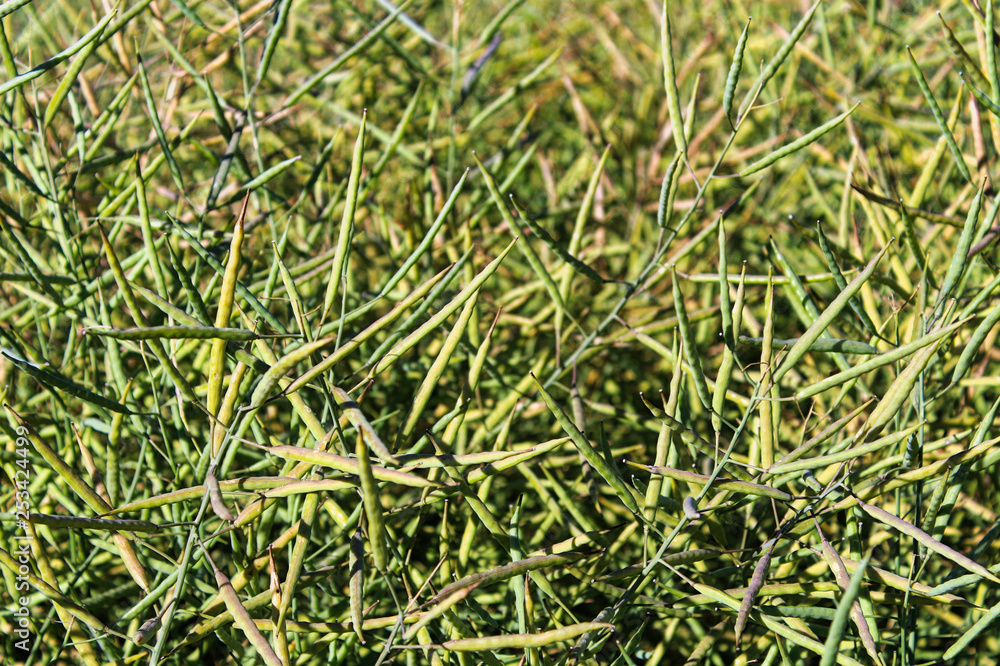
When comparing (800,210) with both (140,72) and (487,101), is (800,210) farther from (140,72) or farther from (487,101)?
(140,72)

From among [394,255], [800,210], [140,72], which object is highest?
[140,72]

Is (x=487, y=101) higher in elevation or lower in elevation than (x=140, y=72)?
lower

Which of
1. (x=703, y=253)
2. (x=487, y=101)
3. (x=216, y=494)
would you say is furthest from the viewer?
(x=487, y=101)

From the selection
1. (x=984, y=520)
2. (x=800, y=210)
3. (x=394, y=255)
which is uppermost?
(x=394, y=255)

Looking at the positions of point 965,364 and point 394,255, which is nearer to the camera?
point 965,364

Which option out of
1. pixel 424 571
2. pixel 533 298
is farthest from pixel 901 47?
pixel 424 571

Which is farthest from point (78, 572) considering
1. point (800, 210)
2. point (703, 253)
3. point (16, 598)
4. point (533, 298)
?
point (800, 210)

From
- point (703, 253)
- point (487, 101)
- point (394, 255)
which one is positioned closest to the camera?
point (394, 255)

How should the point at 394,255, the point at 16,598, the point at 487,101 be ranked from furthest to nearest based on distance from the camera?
the point at 487,101 → the point at 394,255 → the point at 16,598

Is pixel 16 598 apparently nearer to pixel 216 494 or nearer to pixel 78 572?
pixel 78 572
